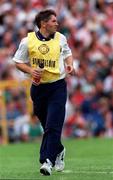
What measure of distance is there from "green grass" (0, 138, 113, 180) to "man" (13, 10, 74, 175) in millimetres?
468

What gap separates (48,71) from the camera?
37.1ft

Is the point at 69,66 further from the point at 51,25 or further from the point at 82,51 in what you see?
the point at 82,51

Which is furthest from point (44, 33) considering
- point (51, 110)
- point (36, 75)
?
point (51, 110)

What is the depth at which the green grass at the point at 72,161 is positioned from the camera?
1094cm

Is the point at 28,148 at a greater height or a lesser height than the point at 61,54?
lesser

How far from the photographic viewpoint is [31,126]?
21625 millimetres

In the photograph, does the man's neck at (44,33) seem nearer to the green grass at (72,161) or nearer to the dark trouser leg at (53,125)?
the dark trouser leg at (53,125)

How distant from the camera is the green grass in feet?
35.9

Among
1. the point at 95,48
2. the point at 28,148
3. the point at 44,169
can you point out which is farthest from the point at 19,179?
the point at 95,48

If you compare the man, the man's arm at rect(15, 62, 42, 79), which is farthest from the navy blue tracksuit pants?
the man's arm at rect(15, 62, 42, 79)

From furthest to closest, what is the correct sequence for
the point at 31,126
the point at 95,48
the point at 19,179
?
the point at 95,48, the point at 31,126, the point at 19,179

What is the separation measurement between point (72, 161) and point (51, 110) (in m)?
3.07

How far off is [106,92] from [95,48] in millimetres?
2284

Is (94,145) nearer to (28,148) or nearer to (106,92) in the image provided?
(28,148)
